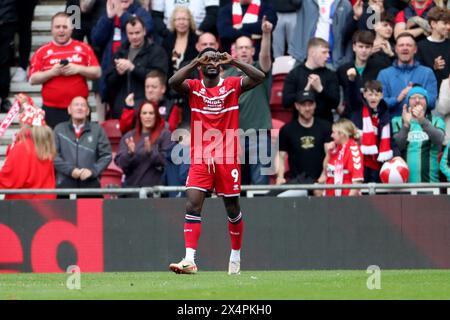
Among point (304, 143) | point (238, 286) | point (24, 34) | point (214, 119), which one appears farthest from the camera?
point (24, 34)

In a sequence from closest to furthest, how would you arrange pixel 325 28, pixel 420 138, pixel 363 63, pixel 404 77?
pixel 420 138 → pixel 404 77 → pixel 363 63 → pixel 325 28

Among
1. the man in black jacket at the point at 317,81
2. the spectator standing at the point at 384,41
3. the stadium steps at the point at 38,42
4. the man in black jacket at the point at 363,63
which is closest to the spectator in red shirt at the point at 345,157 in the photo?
the man in black jacket at the point at 317,81

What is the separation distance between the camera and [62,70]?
20047 millimetres

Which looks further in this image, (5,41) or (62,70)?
(5,41)

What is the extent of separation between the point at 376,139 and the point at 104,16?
16.9 ft

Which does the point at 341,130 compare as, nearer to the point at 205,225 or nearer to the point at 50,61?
the point at 205,225

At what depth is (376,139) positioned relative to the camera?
18.5 meters

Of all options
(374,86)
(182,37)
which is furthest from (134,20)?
(374,86)

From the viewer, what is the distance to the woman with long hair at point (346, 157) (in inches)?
707

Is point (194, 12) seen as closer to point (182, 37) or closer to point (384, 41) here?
point (182, 37)

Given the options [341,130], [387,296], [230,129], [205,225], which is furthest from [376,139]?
[387,296]

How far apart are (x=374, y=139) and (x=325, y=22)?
2.65 metres

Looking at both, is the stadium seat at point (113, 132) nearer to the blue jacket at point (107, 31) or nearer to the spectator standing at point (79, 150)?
the blue jacket at point (107, 31)

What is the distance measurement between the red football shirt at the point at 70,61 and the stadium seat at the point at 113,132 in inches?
25.3
